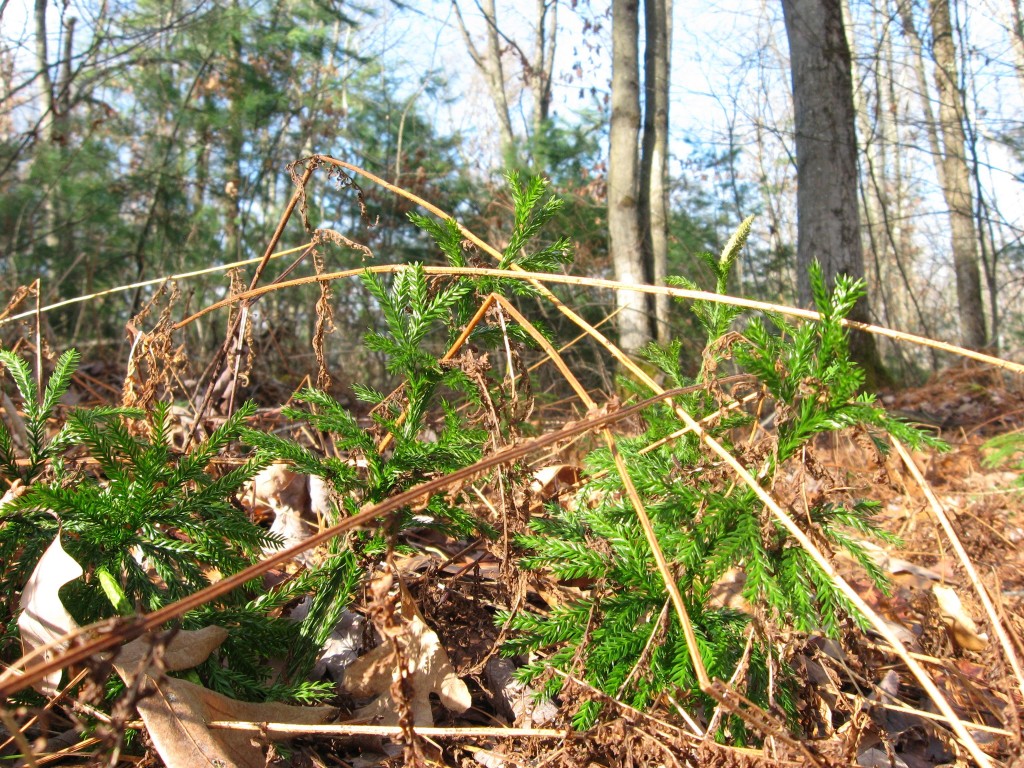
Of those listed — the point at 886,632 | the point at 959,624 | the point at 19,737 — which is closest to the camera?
the point at 19,737

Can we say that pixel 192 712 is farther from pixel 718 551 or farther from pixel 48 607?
pixel 718 551

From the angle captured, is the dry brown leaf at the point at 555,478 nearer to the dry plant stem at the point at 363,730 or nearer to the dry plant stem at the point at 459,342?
the dry plant stem at the point at 459,342

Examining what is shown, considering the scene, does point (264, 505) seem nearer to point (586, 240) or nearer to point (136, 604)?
Result: point (136, 604)

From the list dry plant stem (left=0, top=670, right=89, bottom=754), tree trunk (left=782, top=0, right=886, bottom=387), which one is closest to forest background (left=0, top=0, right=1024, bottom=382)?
tree trunk (left=782, top=0, right=886, bottom=387)

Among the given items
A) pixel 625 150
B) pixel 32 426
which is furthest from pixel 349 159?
pixel 32 426

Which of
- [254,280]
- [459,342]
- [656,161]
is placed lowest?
[459,342]
